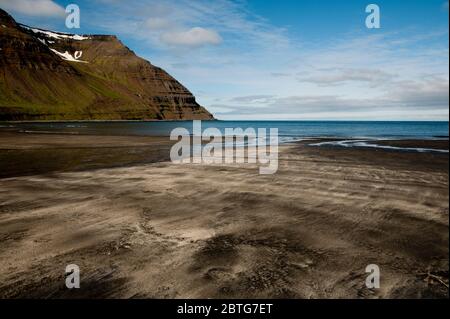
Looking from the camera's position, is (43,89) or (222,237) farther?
(43,89)

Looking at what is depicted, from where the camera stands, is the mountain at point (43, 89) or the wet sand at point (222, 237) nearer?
the wet sand at point (222, 237)

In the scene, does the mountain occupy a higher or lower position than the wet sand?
higher

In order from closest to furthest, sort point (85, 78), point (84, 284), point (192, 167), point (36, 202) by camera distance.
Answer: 1. point (84, 284)
2. point (36, 202)
3. point (192, 167)
4. point (85, 78)

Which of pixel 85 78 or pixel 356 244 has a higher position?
pixel 85 78

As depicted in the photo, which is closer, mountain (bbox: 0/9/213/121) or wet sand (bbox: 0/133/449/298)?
wet sand (bbox: 0/133/449/298)

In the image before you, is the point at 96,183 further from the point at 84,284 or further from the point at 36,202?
the point at 84,284

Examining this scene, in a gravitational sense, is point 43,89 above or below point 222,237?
above
